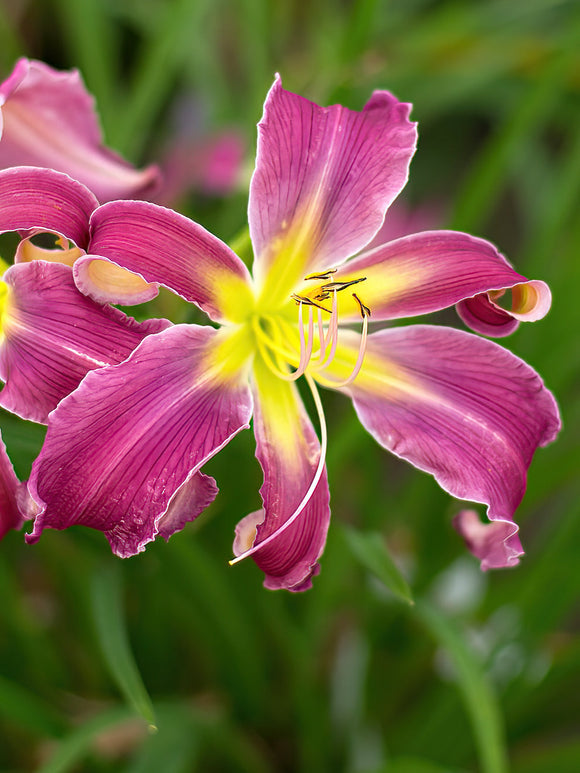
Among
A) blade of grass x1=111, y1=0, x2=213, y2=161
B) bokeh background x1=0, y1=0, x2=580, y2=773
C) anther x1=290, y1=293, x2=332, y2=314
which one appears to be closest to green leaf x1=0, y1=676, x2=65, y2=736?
bokeh background x1=0, y1=0, x2=580, y2=773

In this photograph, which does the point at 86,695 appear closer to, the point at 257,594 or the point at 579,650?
the point at 257,594

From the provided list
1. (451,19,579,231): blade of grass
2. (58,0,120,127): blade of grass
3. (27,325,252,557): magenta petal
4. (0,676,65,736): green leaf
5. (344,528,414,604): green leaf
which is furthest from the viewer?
(58,0,120,127): blade of grass

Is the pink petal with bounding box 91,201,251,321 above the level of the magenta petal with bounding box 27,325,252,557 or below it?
above

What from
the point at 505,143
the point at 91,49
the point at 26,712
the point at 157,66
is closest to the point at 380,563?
the point at 26,712

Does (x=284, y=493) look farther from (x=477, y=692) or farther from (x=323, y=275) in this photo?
(x=477, y=692)

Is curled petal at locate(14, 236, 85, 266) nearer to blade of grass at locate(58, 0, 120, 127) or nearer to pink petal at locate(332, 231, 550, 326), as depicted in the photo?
pink petal at locate(332, 231, 550, 326)

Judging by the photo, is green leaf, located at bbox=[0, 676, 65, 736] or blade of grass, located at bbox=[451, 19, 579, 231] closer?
green leaf, located at bbox=[0, 676, 65, 736]

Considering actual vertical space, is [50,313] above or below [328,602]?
above
